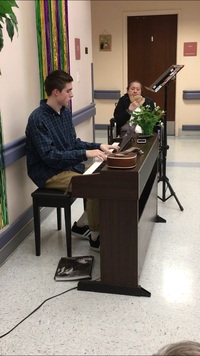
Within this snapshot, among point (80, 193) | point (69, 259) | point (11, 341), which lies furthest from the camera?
point (69, 259)

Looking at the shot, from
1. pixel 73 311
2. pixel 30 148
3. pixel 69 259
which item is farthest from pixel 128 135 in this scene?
pixel 73 311

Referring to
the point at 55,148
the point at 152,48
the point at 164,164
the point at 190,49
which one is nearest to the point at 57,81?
the point at 55,148

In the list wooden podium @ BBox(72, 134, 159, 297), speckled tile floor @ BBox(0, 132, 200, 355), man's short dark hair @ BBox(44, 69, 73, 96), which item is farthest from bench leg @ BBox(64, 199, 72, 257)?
man's short dark hair @ BBox(44, 69, 73, 96)

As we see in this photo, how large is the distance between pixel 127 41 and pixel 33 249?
5.52 meters

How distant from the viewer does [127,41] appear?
7602 millimetres

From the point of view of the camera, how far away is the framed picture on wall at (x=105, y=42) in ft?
24.9

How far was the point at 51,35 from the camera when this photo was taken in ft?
12.4

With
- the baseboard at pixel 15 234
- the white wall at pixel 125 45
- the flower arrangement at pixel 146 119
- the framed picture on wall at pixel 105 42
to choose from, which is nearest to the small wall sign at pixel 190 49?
the white wall at pixel 125 45

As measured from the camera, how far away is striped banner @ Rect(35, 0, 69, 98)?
3.54 m

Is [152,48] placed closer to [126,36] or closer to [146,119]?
[126,36]

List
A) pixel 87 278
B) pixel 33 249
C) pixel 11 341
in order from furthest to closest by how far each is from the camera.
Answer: pixel 33 249 → pixel 87 278 → pixel 11 341

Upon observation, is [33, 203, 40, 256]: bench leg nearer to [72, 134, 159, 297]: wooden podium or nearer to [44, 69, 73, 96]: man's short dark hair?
[72, 134, 159, 297]: wooden podium

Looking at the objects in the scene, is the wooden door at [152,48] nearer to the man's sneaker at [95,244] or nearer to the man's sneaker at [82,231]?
the man's sneaker at [82,231]

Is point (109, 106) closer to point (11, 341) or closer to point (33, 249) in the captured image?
point (33, 249)
